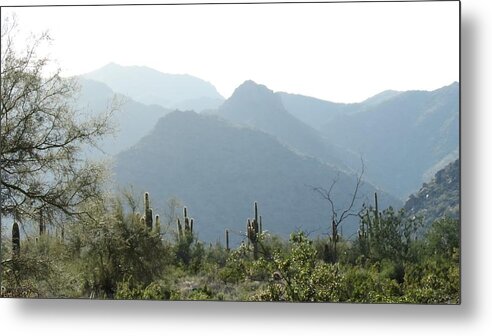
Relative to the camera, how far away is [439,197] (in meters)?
5.82

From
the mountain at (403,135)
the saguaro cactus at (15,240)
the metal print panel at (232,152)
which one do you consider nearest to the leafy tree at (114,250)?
the metal print panel at (232,152)

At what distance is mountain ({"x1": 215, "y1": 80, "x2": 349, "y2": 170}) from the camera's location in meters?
6.09

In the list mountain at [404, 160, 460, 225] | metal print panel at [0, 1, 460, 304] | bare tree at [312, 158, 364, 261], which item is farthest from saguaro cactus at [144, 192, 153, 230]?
mountain at [404, 160, 460, 225]

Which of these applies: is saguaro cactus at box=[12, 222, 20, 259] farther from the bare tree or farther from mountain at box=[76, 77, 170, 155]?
the bare tree

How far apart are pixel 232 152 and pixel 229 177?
20cm

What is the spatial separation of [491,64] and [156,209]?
9.14 feet

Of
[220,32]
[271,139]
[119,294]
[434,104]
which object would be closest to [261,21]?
[220,32]

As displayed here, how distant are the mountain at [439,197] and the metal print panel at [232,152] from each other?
1cm

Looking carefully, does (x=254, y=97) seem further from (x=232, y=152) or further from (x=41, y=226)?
(x=41, y=226)

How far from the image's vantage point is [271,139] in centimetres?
618

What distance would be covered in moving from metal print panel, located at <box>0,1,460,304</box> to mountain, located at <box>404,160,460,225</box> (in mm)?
11

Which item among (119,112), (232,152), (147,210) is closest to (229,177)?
(232,152)

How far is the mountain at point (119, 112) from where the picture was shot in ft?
20.4

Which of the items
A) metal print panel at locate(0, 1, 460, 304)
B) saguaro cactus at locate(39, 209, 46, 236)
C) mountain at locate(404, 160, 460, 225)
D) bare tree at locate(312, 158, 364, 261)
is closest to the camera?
mountain at locate(404, 160, 460, 225)
